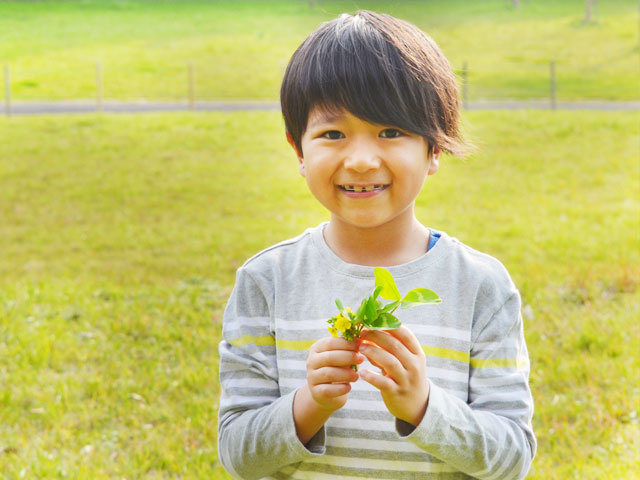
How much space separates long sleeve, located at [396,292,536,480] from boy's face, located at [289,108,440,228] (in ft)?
1.02

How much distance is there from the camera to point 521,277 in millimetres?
5586

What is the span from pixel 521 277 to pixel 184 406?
8.88ft

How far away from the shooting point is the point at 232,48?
904 inches

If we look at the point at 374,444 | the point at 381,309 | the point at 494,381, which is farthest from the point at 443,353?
the point at 381,309

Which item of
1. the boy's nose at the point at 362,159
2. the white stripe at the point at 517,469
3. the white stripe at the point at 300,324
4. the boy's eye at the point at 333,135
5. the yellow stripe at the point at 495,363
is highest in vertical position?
the boy's eye at the point at 333,135

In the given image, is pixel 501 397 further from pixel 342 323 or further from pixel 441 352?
pixel 342 323

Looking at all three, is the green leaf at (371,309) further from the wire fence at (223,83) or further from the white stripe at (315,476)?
the wire fence at (223,83)

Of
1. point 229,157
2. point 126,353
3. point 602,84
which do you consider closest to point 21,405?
point 126,353

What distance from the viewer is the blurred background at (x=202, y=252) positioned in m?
3.54

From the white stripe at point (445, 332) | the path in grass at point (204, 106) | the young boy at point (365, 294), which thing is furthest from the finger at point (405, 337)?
the path in grass at point (204, 106)

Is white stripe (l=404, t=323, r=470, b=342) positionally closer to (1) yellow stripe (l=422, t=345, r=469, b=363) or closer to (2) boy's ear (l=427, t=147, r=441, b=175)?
(1) yellow stripe (l=422, t=345, r=469, b=363)

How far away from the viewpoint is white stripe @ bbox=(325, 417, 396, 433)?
1.59 meters

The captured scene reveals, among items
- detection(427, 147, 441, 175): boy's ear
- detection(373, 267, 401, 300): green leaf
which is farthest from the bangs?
detection(373, 267, 401, 300): green leaf

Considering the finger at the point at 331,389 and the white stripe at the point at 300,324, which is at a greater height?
the white stripe at the point at 300,324
